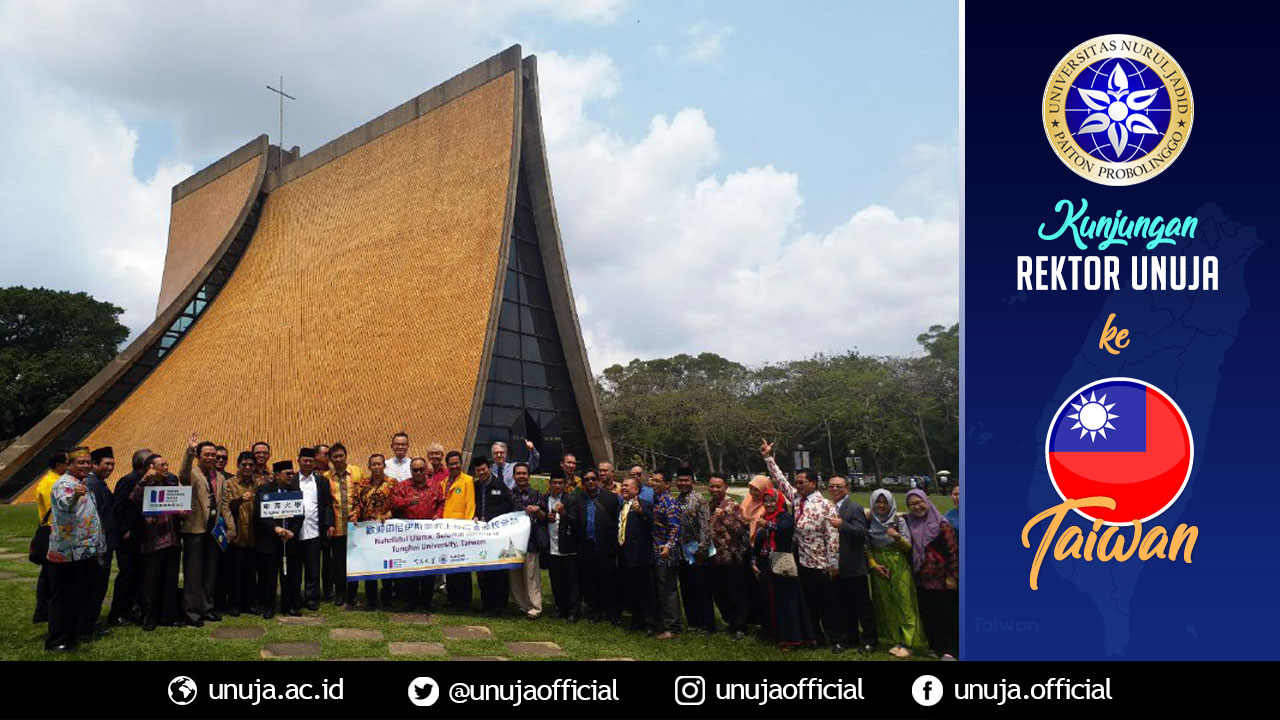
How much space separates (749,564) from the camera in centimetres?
662

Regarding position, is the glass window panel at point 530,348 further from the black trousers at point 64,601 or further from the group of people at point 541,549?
the black trousers at point 64,601

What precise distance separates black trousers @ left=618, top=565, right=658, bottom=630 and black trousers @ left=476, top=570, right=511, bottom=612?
1.25 meters

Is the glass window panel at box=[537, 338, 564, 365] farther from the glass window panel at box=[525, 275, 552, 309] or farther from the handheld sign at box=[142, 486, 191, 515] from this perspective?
the handheld sign at box=[142, 486, 191, 515]

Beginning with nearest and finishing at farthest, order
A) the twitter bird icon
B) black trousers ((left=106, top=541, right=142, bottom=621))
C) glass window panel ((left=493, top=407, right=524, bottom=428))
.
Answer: the twitter bird icon, black trousers ((left=106, top=541, right=142, bottom=621)), glass window panel ((left=493, top=407, right=524, bottom=428))

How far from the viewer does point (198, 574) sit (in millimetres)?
6133

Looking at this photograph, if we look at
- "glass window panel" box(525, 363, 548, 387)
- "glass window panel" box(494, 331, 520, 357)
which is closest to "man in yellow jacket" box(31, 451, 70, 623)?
"glass window panel" box(494, 331, 520, 357)

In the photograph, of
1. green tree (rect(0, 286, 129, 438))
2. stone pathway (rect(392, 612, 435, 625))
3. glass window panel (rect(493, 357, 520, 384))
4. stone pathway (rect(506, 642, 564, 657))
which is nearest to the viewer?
stone pathway (rect(506, 642, 564, 657))

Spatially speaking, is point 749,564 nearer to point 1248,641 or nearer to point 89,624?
point 1248,641

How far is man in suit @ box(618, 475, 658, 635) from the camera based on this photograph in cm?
658

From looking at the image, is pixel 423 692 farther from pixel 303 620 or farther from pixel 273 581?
pixel 273 581

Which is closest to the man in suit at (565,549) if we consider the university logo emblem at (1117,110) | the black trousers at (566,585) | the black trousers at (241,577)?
the black trousers at (566,585)

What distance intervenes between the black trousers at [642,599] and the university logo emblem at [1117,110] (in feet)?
14.3

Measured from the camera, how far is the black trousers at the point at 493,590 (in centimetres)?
714

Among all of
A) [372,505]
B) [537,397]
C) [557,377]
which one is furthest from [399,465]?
[557,377]
